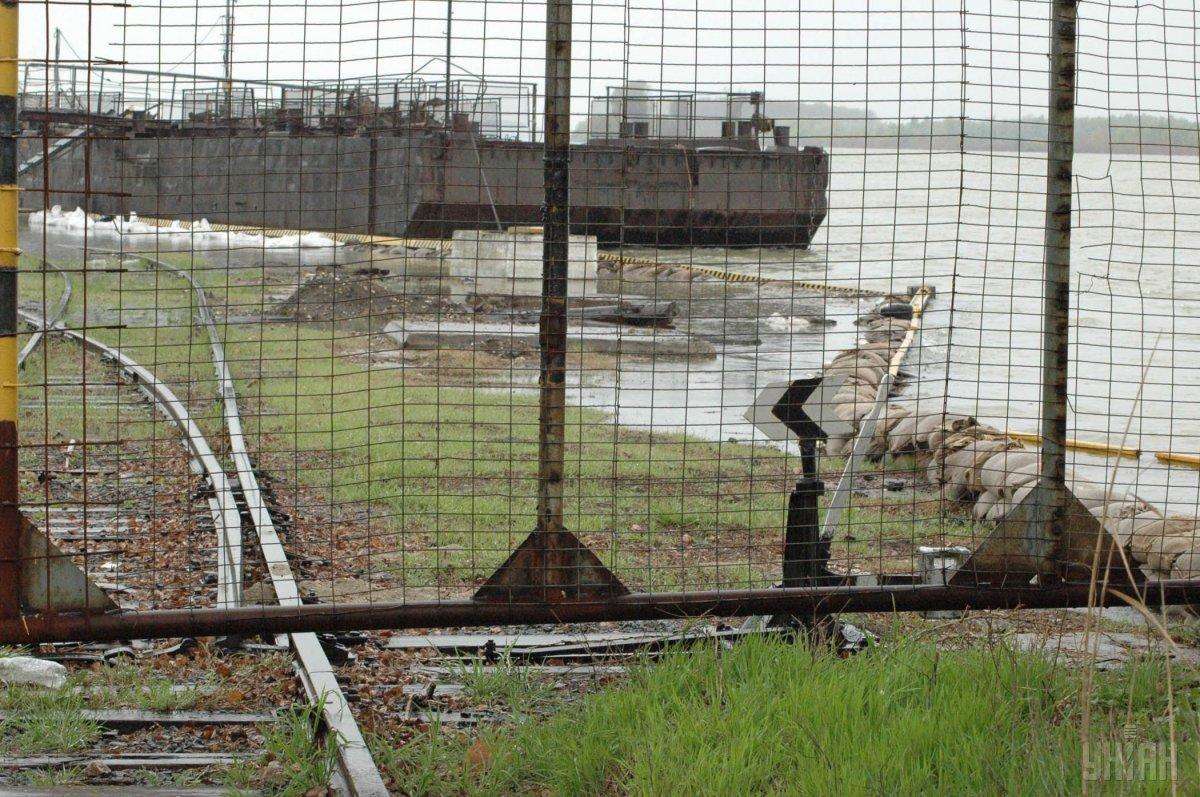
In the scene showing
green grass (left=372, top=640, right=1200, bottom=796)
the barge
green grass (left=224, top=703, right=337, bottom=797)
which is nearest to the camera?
green grass (left=372, top=640, right=1200, bottom=796)

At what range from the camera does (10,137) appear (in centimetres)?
404

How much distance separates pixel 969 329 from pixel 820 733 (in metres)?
2.51

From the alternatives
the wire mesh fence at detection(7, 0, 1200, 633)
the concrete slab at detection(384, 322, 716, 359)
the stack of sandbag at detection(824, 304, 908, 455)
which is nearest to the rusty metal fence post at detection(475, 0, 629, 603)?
the wire mesh fence at detection(7, 0, 1200, 633)

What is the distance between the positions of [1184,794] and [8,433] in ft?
11.7

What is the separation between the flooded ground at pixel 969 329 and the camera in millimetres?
5004

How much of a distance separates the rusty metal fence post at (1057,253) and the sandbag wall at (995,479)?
223mm

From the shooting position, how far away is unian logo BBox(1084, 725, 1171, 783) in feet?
9.64

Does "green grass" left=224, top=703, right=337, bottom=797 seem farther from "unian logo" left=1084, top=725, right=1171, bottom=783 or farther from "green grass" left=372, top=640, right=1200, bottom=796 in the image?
"unian logo" left=1084, top=725, right=1171, bottom=783

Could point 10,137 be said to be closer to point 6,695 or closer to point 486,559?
point 6,695

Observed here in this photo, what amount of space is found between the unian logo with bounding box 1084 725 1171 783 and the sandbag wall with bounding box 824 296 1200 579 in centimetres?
54

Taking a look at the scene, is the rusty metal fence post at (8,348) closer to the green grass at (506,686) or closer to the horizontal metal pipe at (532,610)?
the horizontal metal pipe at (532,610)

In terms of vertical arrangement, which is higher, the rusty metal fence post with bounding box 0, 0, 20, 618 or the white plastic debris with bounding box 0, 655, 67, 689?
the rusty metal fence post with bounding box 0, 0, 20, 618

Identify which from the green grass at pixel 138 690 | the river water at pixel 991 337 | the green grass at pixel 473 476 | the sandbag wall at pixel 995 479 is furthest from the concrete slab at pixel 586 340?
the green grass at pixel 138 690

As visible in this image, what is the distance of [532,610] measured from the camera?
4367mm
